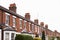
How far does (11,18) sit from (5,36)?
459 cm

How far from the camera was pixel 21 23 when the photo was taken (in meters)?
37.9

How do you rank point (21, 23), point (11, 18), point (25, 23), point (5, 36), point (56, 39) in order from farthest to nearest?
point (56, 39) < point (25, 23) < point (21, 23) < point (11, 18) < point (5, 36)

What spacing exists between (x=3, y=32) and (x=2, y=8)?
11.4 ft

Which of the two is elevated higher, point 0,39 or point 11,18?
point 11,18

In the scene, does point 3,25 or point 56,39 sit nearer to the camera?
point 3,25

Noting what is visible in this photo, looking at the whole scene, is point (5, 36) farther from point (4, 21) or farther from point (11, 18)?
point (11, 18)

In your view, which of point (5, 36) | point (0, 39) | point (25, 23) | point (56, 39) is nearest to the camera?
point (0, 39)

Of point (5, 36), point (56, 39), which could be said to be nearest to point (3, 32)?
Result: point (5, 36)

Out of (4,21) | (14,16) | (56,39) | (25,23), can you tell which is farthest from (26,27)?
(56,39)

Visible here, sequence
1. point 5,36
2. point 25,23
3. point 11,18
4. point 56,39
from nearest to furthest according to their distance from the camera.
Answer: point 5,36
point 11,18
point 25,23
point 56,39

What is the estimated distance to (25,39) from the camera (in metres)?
24.3

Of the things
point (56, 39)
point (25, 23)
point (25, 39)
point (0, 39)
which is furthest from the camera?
point (56, 39)

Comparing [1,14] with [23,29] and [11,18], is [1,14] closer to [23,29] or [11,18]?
[11,18]

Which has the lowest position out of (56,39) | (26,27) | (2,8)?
(56,39)
